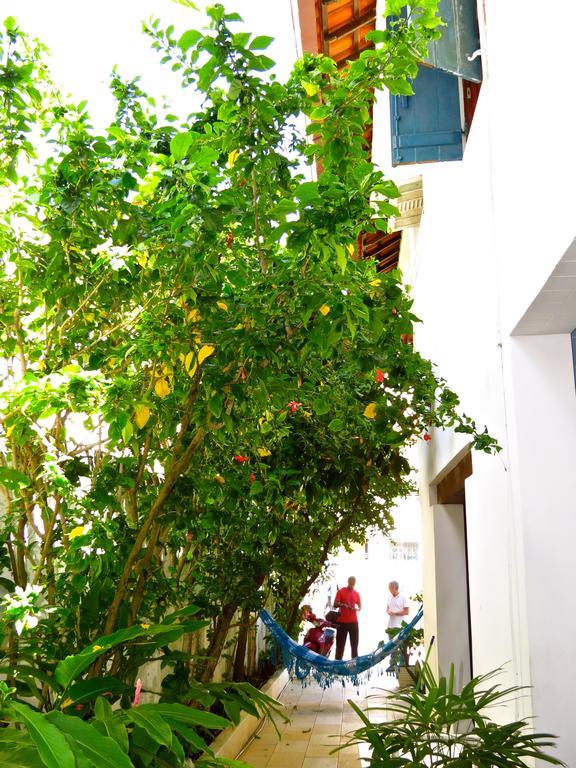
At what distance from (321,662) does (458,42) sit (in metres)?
5.49

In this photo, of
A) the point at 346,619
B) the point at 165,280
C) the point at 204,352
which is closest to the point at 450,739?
the point at 204,352

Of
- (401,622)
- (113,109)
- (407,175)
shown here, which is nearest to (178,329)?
(113,109)

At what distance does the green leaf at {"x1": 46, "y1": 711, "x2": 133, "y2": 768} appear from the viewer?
1.62 meters

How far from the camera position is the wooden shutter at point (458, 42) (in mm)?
3619

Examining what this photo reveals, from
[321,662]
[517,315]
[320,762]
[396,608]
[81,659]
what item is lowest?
[320,762]

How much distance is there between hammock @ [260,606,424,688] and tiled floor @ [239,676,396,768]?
0.36 meters

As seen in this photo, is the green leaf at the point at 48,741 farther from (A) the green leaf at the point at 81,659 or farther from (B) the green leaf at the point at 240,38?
(B) the green leaf at the point at 240,38

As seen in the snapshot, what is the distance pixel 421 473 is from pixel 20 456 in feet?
17.7

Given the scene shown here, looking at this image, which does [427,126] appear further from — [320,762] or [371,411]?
[320,762]

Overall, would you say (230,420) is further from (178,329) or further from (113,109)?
(113,109)

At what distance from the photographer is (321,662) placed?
282 inches

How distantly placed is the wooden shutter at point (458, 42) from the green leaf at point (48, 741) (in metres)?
3.18

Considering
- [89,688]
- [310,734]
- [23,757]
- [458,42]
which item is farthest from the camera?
[310,734]

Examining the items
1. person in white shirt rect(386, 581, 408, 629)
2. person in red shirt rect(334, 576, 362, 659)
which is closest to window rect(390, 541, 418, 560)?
person in white shirt rect(386, 581, 408, 629)
